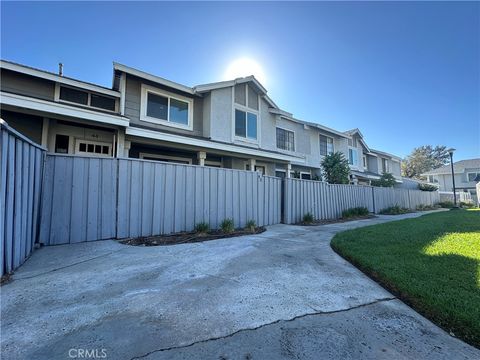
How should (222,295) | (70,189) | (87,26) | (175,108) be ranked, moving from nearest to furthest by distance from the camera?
1. (222,295)
2. (70,189)
3. (87,26)
4. (175,108)

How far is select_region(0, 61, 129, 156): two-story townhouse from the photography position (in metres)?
7.28

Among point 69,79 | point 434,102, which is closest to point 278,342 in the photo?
point 69,79

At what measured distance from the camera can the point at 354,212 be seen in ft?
40.6

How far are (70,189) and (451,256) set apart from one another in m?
8.04

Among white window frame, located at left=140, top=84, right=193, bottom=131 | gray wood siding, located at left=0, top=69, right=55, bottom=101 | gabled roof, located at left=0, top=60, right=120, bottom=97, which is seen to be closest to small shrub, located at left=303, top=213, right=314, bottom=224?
white window frame, located at left=140, top=84, right=193, bottom=131

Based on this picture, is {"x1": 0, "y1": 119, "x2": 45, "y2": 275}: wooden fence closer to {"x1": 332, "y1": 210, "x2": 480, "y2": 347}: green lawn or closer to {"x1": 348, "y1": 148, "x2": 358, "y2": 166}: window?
{"x1": 332, "y1": 210, "x2": 480, "y2": 347}: green lawn

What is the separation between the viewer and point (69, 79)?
9203 mm

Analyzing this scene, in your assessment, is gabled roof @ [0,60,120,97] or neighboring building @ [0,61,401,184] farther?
neighboring building @ [0,61,401,184]

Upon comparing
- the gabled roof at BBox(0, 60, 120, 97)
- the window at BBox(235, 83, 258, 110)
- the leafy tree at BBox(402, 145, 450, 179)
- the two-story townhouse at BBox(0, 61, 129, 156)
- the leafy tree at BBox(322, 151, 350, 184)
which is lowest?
the leafy tree at BBox(322, 151, 350, 184)

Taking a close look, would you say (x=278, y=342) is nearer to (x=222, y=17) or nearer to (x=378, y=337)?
(x=378, y=337)

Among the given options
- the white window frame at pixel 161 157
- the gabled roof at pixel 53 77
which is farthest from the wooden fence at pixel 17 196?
the gabled roof at pixel 53 77

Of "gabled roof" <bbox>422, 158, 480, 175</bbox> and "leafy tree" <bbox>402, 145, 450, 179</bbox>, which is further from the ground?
"leafy tree" <bbox>402, 145, 450, 179</bbox>

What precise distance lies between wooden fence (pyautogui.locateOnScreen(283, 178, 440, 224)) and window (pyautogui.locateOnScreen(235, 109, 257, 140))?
462 cm

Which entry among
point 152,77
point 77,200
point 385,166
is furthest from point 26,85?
point 385,166
